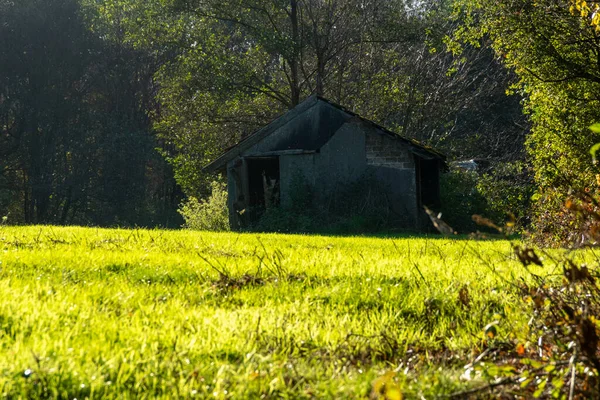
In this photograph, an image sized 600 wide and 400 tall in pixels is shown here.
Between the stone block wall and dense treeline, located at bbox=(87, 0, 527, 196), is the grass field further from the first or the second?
dense treeline, located at bbox=(87, 0, 527, 196)

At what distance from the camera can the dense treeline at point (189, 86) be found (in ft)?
112

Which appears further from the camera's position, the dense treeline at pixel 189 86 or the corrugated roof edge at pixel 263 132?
the dense treeline at pixel 189 86

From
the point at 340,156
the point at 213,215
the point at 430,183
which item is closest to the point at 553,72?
the point at 340,156

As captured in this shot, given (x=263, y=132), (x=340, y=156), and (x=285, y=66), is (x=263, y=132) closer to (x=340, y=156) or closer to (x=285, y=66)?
(x=340, y=156)

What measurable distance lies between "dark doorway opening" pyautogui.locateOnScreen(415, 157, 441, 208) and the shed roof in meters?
1.32

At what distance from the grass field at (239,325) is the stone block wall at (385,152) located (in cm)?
1947

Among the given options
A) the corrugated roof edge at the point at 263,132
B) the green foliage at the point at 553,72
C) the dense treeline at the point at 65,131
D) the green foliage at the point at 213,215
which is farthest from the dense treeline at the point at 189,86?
the green foliage at the point at 553,72

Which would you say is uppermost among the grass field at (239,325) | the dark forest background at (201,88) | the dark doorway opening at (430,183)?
the dark forest background at (201,88)

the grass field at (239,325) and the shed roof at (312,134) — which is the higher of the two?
the shed roof at (312,134)

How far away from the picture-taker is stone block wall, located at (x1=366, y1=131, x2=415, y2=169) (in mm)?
28578

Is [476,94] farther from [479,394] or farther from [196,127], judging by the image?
[479,394]

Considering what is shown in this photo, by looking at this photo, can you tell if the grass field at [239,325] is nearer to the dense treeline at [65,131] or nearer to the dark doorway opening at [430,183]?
the dark doorway opening at [430,183]

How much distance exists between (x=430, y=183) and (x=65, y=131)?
23942mm

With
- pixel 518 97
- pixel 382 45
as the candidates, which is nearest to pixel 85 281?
pixel 382 45
